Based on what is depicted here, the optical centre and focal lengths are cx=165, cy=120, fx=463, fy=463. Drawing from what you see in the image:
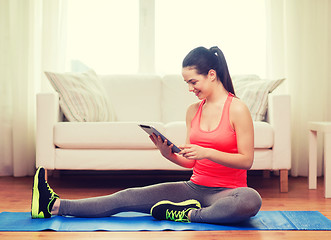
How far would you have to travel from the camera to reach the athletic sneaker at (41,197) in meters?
2.01

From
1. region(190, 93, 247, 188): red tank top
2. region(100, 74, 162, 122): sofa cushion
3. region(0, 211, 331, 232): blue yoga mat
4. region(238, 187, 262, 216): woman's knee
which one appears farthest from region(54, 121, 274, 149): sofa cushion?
region(238, 187, 262, 216): woman's knee

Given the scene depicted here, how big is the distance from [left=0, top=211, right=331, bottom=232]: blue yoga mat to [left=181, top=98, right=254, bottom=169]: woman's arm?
0.94 feet

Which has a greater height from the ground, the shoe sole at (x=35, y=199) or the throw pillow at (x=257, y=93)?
the throw pillow at (x=257, y=93)

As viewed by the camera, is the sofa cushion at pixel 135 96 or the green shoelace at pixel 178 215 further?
the sofa cushion at pixel 135 96

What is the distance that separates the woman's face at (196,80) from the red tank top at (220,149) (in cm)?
12

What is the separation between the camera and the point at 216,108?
205cm

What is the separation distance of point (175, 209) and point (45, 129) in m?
1.28

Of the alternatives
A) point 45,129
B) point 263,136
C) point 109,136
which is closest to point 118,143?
point 109,136

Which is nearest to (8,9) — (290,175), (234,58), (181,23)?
(181,23)

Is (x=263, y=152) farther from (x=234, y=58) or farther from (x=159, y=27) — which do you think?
(x=159, y=27)

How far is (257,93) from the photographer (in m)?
3.29

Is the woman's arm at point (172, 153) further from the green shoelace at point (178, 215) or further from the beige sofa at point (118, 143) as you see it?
the beige sofa at point (118, 143)

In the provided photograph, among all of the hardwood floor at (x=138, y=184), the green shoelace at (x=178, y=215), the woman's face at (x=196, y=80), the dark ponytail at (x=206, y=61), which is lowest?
the hardwood floor at (x=138, y=184)

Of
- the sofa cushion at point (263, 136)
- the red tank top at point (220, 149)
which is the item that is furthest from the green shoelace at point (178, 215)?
the sofa cushion at point (263, 136)
